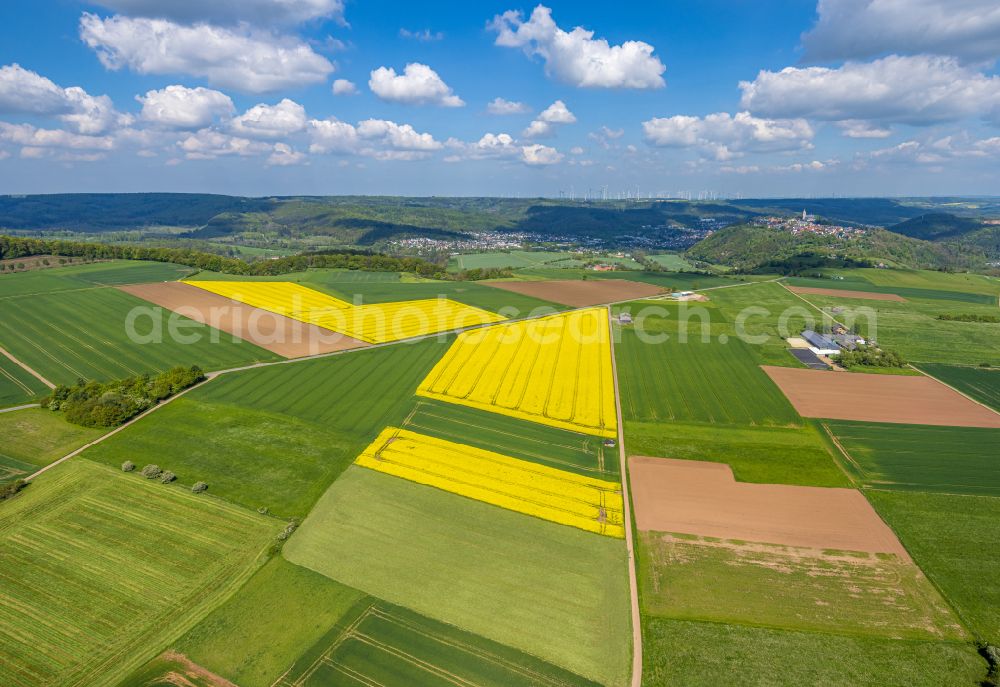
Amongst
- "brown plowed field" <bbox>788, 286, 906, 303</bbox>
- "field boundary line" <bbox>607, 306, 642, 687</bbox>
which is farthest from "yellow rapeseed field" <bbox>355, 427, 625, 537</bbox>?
"brown plowed field" <bbox>788, 286, 906, 303</bbox>

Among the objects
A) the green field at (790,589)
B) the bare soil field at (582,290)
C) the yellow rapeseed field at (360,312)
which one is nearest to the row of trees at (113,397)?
the yellow rapeseed field at (360,312)

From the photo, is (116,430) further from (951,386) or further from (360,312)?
(951,386)

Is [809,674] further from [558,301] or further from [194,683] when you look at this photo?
[558,301]

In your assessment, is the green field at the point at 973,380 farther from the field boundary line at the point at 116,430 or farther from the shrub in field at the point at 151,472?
the field boundary line at the point at 116,430

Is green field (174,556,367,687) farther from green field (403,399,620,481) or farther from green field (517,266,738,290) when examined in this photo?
green field (517,266,738,290)

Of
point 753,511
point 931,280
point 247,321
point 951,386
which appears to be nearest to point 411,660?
point 753,511
